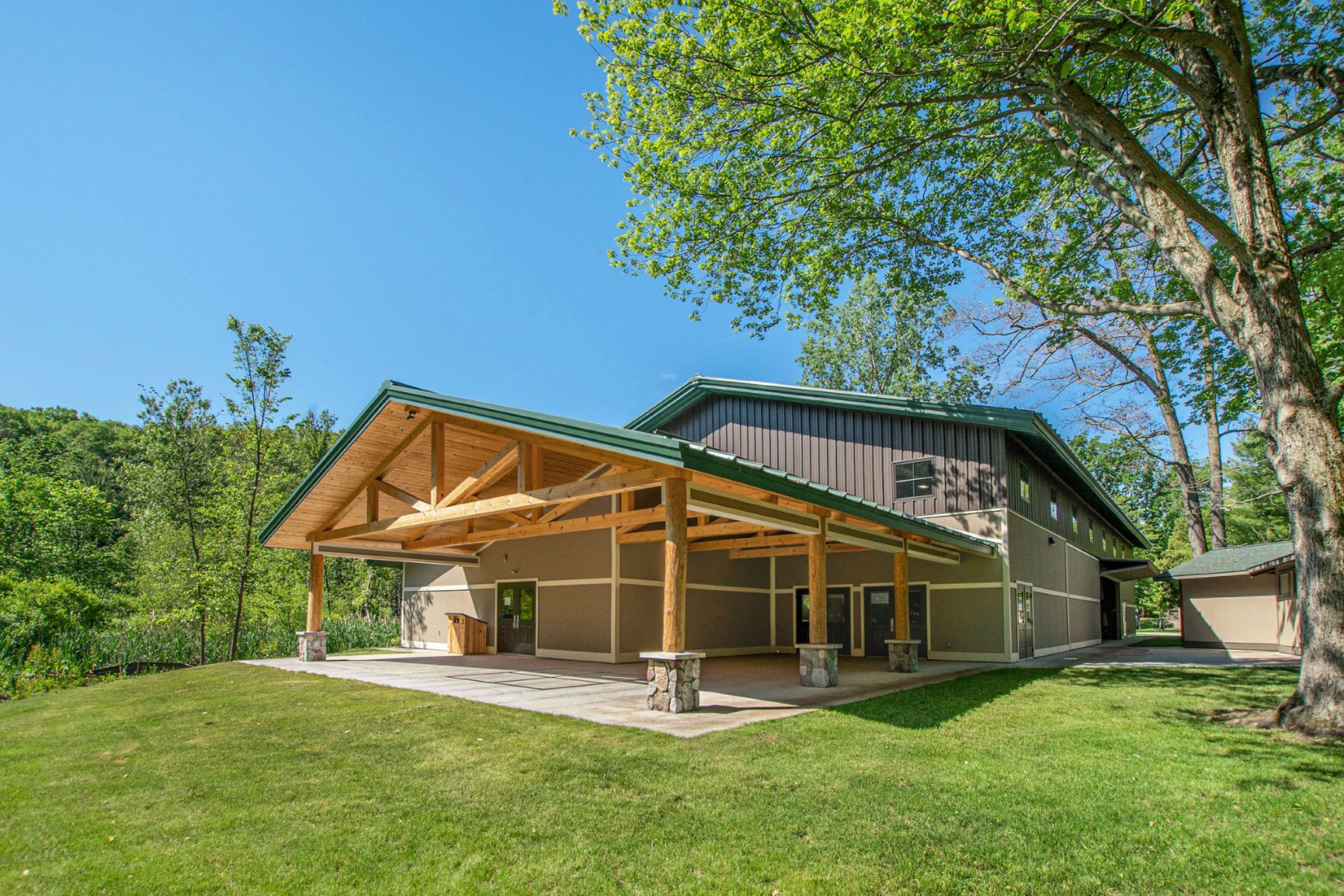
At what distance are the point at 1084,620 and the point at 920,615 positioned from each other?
1041 centimetres

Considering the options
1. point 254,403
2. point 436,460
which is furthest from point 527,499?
point 254,403

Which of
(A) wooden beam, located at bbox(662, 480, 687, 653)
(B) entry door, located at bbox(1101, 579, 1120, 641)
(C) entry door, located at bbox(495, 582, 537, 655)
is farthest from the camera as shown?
(B) entry door, located at bbox(1101, 579, 1120, 641)

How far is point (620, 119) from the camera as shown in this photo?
12016mm

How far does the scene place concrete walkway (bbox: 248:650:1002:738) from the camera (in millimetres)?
7758

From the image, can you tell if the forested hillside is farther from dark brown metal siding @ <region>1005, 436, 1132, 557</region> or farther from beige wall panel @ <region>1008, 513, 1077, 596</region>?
dark brown metal siding @ <region>1005, 436, 1132, 557</region>

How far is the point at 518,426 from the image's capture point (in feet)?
29.5

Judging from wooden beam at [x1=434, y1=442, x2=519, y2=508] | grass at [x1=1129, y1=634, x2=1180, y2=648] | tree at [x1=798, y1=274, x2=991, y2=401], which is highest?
tree at [x1=798, y1=274, x2=991, y2=401]

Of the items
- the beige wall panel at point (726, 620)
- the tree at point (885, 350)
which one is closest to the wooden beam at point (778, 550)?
the beige wall panel at point (726, 620)

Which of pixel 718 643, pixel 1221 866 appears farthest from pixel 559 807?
pixel 718 643

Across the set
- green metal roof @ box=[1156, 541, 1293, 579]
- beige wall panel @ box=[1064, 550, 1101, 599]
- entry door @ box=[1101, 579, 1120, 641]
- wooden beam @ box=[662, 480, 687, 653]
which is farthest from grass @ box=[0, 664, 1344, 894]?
entry door @ box=[1101, 579, 1120, 641]

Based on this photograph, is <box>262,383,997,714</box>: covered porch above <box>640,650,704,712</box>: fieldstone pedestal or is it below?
above

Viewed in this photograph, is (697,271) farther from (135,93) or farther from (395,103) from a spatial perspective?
(135,93)

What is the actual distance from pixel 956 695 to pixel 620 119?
1031cm

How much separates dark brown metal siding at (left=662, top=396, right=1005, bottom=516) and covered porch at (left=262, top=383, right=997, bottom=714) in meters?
1.31
